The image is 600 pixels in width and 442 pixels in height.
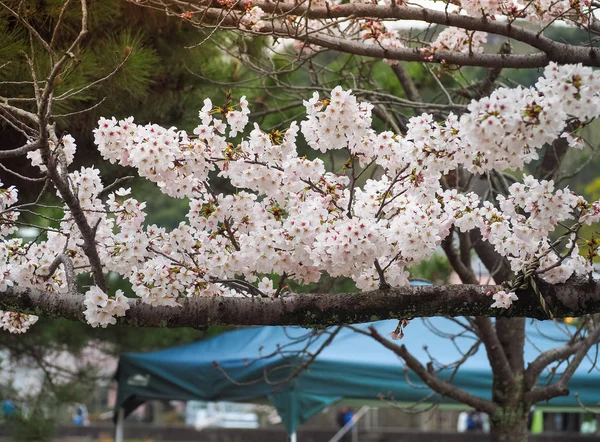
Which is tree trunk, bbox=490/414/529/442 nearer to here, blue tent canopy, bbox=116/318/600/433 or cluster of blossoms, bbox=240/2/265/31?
blue tent canopy, bbox=116/318/600/433

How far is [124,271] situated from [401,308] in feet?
3.58

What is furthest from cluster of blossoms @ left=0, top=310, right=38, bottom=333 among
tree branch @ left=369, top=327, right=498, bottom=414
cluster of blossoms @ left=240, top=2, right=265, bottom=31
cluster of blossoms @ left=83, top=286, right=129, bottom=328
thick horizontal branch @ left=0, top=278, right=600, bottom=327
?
tree branch @ left=369, top=327, right=498, bottom=414

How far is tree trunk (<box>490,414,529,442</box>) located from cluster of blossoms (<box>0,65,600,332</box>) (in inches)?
75.4

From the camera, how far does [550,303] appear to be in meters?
2.60

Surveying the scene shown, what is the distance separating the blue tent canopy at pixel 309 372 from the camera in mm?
5312

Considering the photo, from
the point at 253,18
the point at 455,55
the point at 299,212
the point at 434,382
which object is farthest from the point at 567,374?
the point at 253,18

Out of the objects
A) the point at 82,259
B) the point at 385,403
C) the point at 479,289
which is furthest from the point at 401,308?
the point at 385,403

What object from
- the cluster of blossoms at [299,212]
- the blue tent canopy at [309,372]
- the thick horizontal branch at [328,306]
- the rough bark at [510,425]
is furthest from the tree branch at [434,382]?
the thick horizontal branch at [328,306]

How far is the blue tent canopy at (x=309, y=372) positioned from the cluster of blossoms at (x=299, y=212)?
2.07 meters

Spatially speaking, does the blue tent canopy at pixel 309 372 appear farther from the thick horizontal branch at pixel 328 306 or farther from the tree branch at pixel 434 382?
the thick horizontal branch at pixel 328 306

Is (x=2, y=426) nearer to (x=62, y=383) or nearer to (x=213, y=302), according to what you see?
(x=62, y=383)

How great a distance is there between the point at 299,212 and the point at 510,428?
2306mm

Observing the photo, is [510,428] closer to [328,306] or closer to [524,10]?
[328,306]

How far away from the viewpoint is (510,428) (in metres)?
4.44
